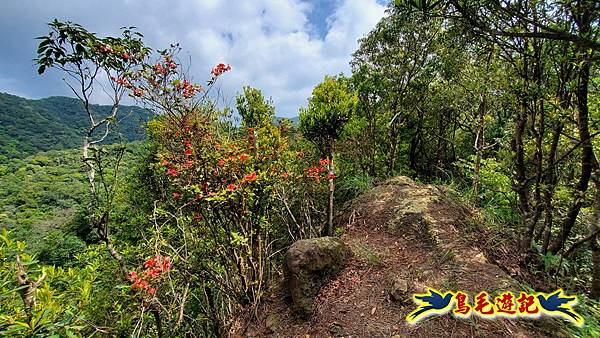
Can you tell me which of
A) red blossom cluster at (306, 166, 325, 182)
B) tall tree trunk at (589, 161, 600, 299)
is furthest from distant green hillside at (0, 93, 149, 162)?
tall tree trunk at (589, 161, 600, 299)

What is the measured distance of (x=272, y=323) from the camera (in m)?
3.70

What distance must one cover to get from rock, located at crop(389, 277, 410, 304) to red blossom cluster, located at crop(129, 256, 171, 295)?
8.80 ft

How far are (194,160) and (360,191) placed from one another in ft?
12.7

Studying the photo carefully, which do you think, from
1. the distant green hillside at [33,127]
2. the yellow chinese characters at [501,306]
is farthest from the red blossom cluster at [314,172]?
the distant green hillside at [33,127]

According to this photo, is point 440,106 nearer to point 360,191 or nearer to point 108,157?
point 360,191

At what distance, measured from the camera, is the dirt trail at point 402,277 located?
2.92m

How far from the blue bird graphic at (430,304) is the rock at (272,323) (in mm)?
1667

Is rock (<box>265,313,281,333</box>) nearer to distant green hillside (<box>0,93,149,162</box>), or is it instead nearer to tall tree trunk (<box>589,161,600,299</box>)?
tall tree trunk (<box>589,161,600,299</box>)

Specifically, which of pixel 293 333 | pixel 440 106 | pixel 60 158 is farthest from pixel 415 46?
pixel 60 158

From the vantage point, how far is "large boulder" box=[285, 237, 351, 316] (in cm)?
365

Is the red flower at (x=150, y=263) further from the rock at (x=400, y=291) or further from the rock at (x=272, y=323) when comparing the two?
the rock at (x=400, y=291)

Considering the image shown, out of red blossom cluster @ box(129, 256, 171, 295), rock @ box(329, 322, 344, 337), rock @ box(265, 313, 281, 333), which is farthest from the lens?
rock @ box(265, 313, 281, 333)

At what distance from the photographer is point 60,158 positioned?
50750mm

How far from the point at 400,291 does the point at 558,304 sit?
5.03ft
